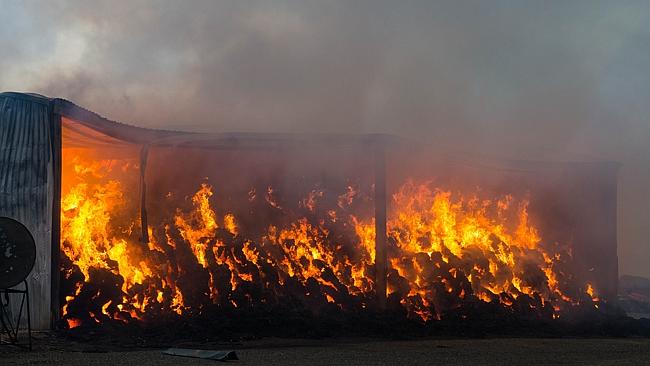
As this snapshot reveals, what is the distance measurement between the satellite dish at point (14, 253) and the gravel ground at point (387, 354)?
120 centimetres

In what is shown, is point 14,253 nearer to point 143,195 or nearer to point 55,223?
point 55,223

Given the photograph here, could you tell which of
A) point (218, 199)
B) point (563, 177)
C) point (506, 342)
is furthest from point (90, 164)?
point (563, 177)

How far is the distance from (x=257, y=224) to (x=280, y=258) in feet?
3.04

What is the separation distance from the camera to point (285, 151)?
17422mm

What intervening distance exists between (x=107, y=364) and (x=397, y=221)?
8.56 m

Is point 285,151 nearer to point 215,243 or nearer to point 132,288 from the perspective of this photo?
point 215,243

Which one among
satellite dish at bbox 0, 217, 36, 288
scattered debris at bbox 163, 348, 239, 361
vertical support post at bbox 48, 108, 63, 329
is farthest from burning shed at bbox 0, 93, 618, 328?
scattered debris at bbox 163, 348, 239, 361

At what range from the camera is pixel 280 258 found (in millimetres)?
17031

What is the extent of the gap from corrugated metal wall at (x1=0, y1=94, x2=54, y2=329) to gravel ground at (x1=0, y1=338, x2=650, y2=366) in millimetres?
1465

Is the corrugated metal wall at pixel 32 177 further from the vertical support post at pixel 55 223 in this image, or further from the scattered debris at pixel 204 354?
the scattered debris at pixel 204 354

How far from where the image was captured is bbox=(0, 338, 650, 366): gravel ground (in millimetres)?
11656

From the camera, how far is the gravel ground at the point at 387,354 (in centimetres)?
1166

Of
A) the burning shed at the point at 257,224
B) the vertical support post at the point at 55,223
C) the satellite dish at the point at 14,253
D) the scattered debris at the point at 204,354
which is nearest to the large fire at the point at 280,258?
the burning shed at the point at 257,224

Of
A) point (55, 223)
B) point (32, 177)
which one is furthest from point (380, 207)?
point (32, 177)
